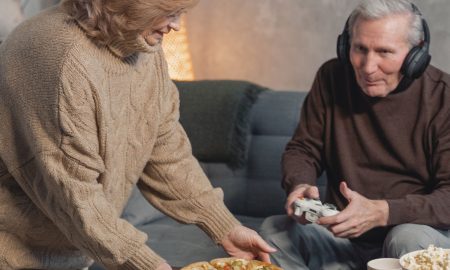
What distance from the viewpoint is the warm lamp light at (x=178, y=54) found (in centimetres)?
330

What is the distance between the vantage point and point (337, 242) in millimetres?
2211

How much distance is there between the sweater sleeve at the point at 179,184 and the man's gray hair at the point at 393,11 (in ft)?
1.90

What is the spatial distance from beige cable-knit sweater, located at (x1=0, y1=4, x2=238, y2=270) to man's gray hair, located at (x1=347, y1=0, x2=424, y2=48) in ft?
1.93

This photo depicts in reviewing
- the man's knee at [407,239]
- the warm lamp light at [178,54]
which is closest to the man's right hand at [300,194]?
the man's knee at [407,239]

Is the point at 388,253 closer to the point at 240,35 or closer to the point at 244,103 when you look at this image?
the point at 244,103

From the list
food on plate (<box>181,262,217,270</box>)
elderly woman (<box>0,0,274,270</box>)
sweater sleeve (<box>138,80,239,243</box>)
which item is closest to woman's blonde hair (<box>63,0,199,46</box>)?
elderly woman (<box>0,0,274,270</box>)

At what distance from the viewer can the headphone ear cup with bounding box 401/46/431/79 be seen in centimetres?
210

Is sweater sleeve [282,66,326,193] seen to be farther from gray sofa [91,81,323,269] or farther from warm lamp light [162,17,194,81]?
warm lamp light [162,17,194,81]

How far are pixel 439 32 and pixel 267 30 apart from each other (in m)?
0.72

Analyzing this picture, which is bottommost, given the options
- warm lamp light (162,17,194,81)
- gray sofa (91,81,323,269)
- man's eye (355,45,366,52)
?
gray sofa (91,81,323,269)

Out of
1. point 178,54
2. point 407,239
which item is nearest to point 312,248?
point 407,239

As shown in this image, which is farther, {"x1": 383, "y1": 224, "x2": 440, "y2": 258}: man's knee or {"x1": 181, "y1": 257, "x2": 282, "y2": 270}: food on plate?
{"x1": 383, "y1": 224, "x2": 440, "y2": 258}: man's knee

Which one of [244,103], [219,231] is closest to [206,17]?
[244,103]

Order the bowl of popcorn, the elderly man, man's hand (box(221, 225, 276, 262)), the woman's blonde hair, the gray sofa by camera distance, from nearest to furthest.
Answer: the woman's blonde hair < the bowl of popcorn < man's hand (box(221, 225, 276, 262)) < the elderly man < the gray sofa
